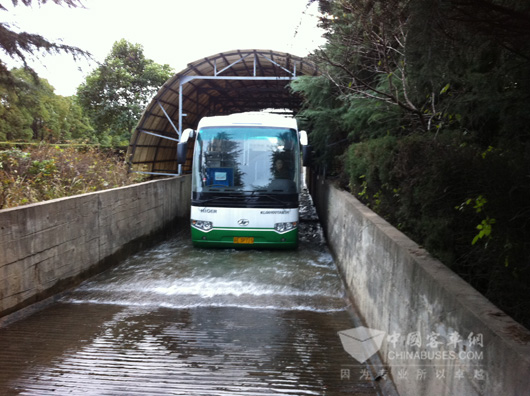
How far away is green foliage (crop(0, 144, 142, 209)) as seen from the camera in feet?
25.1

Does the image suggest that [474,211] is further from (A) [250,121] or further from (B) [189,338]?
(A) [250,121]

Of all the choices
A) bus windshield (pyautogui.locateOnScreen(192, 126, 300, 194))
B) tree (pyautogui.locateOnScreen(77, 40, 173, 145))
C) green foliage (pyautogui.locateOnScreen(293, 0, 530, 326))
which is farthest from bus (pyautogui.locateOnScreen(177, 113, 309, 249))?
tree (pyautogui.locateOnScreen(77, 40, 173, 145))

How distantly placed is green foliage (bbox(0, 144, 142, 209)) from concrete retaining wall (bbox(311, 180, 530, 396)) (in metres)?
5.24

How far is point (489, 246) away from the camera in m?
3.20

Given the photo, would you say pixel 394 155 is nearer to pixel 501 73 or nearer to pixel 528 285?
pixel 501 73

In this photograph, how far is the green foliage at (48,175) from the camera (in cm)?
766

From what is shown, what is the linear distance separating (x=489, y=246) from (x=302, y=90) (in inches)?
346

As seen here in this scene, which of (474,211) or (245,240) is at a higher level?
(474,211)

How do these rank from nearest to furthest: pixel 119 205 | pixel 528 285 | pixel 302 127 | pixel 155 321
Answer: pixel 528 285
pixel 155 321
pixel 119 205
pixel 302 127

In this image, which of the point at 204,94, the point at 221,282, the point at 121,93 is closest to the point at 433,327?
the point at 221,282

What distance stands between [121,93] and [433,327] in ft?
85.7

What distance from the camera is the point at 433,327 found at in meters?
3.08

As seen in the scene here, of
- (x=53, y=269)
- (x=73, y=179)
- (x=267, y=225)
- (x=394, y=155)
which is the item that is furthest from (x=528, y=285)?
(x=73, y=179)

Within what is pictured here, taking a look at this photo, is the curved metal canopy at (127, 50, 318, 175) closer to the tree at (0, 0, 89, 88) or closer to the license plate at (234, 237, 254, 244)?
the license plate at (234, 237, 254, 244)
